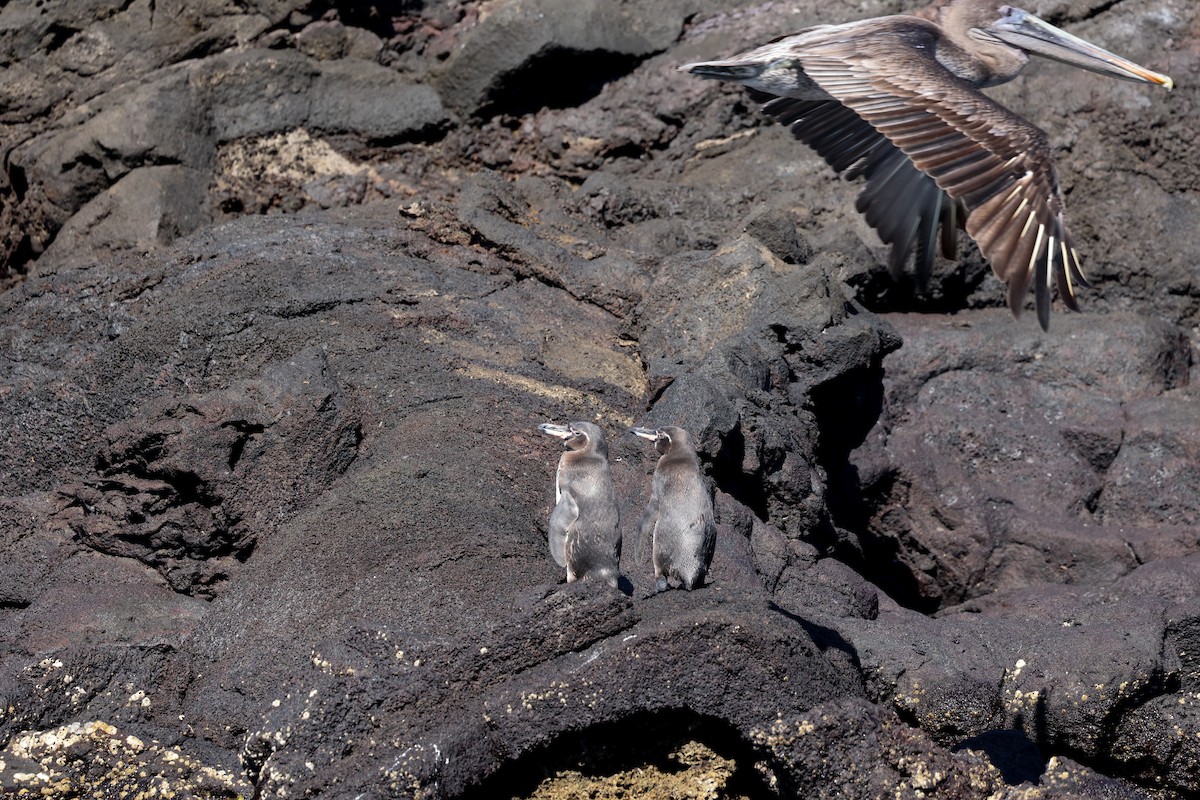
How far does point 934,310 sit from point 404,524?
4848mm

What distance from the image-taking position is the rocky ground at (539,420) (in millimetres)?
5488

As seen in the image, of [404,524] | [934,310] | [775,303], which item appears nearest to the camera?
[404,524]

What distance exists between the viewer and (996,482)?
28.7 feet

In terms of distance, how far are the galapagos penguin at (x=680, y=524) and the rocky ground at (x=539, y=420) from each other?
0.78 feet

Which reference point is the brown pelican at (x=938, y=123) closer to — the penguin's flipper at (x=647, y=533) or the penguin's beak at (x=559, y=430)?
the penguin's flipper at (x=647, y=533)

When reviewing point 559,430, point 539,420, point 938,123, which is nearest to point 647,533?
point 559,430

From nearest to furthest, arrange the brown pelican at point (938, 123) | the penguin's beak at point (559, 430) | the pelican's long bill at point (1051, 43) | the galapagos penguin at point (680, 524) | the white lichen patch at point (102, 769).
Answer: the white lichen patch at point (102, 769), the galapagos penguin at point (680, 524), the brown pelican at point (938, 123), the penguin's beak at point (559, 430), the pelican's long bill at point (1051, 43)

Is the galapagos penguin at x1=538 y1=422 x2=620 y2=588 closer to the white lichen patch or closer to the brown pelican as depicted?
the white lichen patch

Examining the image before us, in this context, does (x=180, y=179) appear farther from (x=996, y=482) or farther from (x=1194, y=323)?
(x=1194, y=323)

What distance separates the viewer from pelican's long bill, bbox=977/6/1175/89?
24.8ft

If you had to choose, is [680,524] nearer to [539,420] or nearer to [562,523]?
[562,523]

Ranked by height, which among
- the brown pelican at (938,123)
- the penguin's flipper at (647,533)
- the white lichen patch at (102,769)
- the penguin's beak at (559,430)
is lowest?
the white lichen patch at (102,769)

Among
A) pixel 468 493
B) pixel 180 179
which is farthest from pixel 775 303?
pixel 180 179

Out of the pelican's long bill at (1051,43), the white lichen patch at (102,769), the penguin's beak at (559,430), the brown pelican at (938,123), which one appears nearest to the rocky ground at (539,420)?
the white lichen patch at (102,769)
